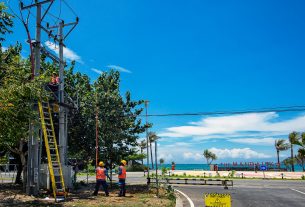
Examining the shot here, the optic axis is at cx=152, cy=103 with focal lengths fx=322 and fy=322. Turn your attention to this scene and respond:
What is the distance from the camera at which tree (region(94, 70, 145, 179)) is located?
68.7 feet

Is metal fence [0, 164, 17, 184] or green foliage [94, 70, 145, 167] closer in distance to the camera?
green foliage [94, 70, 145, 167]

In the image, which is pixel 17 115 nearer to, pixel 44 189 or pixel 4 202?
pixel 4 202

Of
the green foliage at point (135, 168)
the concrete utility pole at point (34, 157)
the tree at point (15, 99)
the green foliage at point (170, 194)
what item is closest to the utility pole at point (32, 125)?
the concrete utility pole at point (34, 157)

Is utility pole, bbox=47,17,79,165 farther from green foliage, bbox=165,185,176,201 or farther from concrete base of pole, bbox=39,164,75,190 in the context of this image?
green foliage, bbox=165,185,176,201

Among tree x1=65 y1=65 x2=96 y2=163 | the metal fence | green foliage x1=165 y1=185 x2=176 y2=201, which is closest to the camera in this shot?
green foliage x1=165 y1=185 x2=176 y2=201

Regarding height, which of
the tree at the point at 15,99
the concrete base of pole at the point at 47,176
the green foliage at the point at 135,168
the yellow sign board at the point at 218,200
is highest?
the tree at the point at 15,99

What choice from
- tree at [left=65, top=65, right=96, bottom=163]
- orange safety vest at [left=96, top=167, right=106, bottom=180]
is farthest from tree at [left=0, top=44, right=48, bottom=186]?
tree at [left=65, top=65, right=96, bottom=163]

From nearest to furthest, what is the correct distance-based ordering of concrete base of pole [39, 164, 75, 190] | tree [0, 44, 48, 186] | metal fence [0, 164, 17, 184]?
1. tree [0, 44, 48, 186]
2. concrete base of pole [39, 164, 75, 190]
3. metal fence [0, 164, 17, 184]

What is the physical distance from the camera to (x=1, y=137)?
11031mm

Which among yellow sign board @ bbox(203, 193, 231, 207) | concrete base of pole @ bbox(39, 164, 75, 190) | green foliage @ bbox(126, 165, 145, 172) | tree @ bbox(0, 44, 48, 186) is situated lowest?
green foliage @ bbox(126, 165, 145, 172)

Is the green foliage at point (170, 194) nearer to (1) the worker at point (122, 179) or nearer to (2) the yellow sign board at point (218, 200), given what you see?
(1) the worker at point (122, 179)

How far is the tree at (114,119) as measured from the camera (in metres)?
20.9

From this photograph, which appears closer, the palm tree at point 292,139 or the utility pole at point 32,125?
the utility pole at point 32,125

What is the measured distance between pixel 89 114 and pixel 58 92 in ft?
12.4
